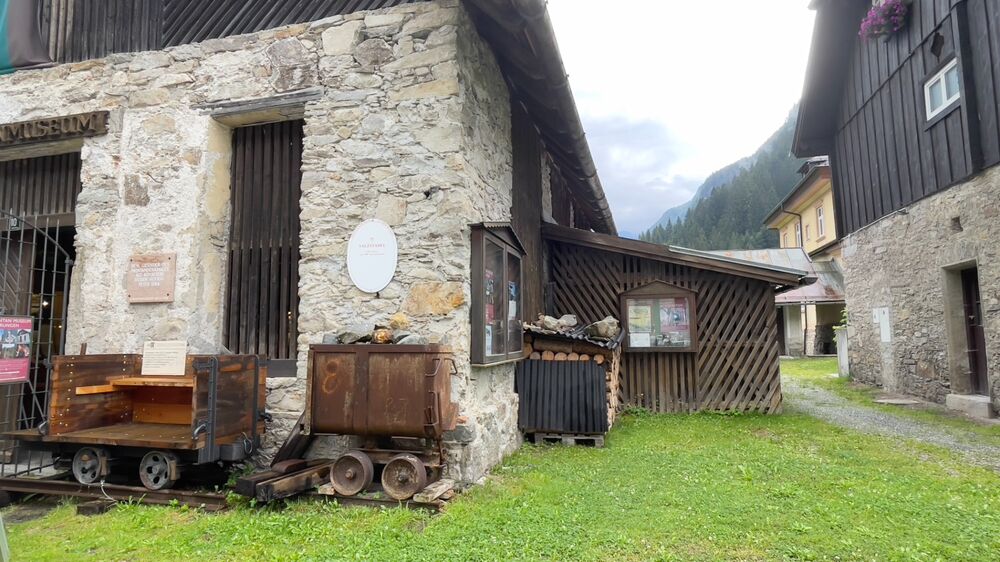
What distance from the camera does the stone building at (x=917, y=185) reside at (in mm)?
8469

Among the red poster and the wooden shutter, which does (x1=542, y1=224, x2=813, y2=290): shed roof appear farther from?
the red poster

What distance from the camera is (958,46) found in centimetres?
875

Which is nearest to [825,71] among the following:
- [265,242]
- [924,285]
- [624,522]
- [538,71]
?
[924,285]

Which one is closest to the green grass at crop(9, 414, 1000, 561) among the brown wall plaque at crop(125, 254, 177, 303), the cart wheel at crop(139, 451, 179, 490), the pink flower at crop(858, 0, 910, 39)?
the cart wheel at crop(139, 451, 179, 490)

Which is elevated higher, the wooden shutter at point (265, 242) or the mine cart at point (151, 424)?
the wooden shutter at point (265, 242)

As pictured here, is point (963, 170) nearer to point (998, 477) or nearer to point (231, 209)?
point (998, 477)

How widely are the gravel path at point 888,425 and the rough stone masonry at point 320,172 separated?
5223mm

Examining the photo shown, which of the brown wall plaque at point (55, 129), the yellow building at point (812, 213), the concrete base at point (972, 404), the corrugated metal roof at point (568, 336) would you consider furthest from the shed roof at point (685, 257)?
the yellow building at point (812, 213)

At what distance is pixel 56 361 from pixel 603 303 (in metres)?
7.16

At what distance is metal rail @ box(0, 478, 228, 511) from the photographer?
14.6 ft

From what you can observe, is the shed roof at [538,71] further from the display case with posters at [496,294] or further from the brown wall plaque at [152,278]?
the brown wall plaque at [152,278]

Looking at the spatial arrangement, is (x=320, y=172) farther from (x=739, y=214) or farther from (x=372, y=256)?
(x=739, y=214)

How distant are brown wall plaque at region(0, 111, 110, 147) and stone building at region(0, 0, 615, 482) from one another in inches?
0.9

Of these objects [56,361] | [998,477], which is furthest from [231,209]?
[998,477]
